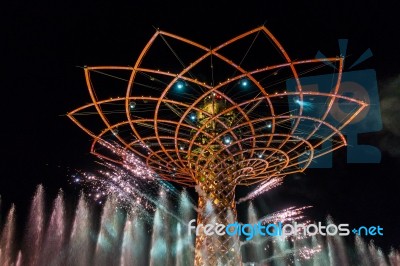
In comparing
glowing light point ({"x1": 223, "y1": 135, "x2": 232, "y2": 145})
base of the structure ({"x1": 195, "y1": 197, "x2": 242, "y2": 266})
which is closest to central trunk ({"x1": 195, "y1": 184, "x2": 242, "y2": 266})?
base of the structure ({"x1": 195, "y1": 197, "x2": 242, "y2": 266})

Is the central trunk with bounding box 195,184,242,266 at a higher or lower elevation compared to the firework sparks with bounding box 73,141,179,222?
lower

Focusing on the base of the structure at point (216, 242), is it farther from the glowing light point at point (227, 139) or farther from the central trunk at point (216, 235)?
the glowing light point at point (227, 139)

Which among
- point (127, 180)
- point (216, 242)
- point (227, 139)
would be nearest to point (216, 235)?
point (216, 242)

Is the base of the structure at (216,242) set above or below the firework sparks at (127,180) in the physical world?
below

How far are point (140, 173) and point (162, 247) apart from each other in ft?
45.3

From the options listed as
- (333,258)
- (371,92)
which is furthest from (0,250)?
(333,258)

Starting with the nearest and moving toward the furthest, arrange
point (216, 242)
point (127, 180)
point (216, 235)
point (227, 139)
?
point (227, 139), point (216, 242), point (216, 235), point (127, 180)

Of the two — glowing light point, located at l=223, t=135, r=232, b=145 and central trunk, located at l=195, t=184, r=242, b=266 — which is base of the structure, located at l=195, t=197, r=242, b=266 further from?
glowing light point, located at l=223, t=135, r=232, b=145

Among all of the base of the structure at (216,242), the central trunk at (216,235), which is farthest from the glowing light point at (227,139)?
the base of the structure at (216,242)

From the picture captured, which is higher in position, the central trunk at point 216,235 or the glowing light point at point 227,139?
the glowing light point at point 227,139

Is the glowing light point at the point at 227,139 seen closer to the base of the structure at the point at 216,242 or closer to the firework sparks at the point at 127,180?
the base of the structure at the point at 216,242

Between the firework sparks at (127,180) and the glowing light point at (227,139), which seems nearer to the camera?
the glowing light point at (227,139)

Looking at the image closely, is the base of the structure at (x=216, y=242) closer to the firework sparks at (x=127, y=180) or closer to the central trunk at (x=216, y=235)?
the central trunk at (x=216, y=235)

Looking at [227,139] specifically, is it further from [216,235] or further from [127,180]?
[127,180]
